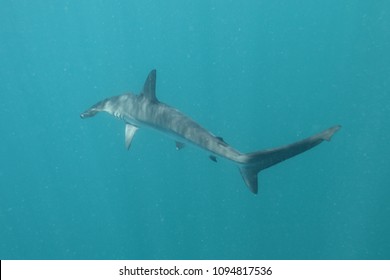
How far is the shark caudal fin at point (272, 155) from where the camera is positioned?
473 cm

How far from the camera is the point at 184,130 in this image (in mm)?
6566

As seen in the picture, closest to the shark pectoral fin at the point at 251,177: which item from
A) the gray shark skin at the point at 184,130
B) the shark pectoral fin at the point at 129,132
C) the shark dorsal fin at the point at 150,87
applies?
the gray shark skin at the point at 184,130

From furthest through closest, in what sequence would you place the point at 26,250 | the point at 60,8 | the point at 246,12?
the point at 246,12
the point at 60,8
the point at 26,250

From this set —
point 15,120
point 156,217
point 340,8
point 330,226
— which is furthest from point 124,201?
point 340,8

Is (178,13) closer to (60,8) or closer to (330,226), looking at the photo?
A: (60,8)

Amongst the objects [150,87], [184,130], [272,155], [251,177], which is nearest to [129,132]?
[150,87]

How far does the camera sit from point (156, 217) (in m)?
13.8

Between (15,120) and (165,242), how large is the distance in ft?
36.4

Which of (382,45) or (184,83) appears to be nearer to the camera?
(382,45)

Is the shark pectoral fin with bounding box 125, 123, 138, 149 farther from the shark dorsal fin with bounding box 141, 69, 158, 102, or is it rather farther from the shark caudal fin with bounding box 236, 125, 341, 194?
the shark caudal fin with bounding box 236, 125, 341, 194

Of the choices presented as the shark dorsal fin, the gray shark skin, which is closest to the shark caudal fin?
the gray shark skin

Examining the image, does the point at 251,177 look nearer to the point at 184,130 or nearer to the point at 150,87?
the point at 184,130

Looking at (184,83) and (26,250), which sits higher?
(184,83)

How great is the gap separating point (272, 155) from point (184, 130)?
1.91 metres
